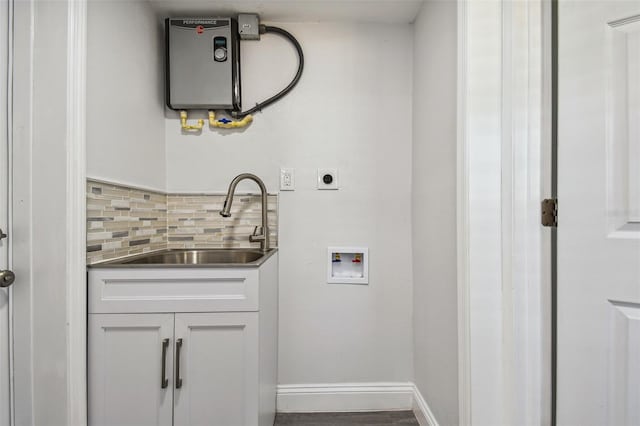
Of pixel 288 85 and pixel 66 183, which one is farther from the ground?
pixel 288 85

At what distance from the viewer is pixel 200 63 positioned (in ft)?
5.25

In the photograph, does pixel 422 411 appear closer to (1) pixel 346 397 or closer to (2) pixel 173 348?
(1) pixel 346 397

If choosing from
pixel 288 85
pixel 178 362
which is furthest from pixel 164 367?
pixel 288 85

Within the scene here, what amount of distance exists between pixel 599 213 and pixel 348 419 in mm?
1385

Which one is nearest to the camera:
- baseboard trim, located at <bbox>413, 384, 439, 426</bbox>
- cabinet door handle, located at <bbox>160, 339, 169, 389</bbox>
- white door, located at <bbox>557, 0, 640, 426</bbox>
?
white door, located at <bbox>557, 0, 640, 426</bbox>

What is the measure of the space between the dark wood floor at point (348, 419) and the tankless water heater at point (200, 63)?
5.29ft

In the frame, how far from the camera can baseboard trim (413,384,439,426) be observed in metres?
1.37

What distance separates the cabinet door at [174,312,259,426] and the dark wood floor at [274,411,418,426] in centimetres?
53

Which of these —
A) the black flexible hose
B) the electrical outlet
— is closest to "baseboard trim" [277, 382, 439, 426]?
the electrical outlet

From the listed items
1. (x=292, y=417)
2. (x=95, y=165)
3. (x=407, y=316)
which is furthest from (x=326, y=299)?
(x=95, y=165)

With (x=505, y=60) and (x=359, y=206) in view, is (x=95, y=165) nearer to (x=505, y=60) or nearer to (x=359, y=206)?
(x=359, y=206)

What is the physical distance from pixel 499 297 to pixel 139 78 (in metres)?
1.74

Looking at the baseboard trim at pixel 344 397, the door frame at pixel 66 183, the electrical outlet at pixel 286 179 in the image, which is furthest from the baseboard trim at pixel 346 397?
the electrical outlet at pixel 286 179

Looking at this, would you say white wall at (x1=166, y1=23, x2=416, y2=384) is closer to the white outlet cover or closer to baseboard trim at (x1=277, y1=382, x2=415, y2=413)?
the white outlet cover
